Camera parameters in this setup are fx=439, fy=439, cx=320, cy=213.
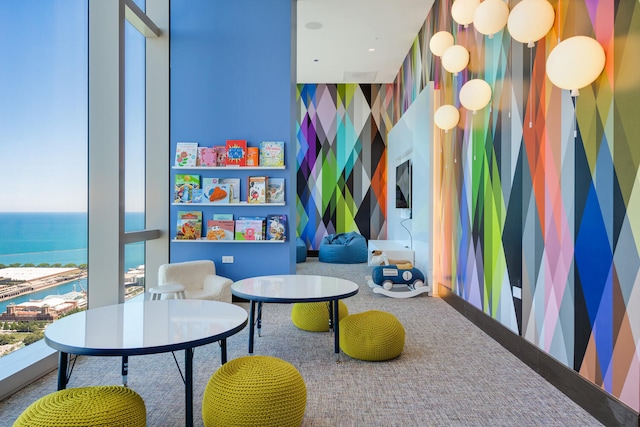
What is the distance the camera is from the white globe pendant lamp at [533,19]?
2615 millimetres

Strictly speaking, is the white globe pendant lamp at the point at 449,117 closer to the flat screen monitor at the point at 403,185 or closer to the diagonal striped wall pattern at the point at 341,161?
the flat screen monitor at the point at 403,185

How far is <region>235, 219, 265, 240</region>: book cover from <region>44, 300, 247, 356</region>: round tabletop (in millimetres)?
2244

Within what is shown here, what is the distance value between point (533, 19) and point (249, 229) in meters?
3.36

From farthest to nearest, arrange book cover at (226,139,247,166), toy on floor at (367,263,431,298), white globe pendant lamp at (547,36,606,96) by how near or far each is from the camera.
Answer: toy on floor at (367,263,431,298)
book cover at (226,139,247,166)
white globe pendant lamp at (547,36,606,96)

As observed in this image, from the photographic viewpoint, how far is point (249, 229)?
16.1ft

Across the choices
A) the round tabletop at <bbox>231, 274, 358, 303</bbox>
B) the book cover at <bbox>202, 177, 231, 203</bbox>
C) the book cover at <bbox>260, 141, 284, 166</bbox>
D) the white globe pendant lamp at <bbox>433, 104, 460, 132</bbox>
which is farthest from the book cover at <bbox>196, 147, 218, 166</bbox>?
the white globe pendant lamp at <bbox>433, 104, 460, 132</bbox>

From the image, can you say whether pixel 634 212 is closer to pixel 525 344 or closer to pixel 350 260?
pixel 525 344

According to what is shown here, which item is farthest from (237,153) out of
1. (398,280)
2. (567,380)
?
(567,380)

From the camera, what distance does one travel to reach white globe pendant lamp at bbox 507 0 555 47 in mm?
2615

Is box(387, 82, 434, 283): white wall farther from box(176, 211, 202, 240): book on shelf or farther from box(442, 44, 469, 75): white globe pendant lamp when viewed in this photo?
box(176, 211, 202, 240): book on shelf

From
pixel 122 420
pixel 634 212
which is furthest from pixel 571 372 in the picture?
pixel 122 420

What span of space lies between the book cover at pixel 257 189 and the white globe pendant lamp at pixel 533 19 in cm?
296

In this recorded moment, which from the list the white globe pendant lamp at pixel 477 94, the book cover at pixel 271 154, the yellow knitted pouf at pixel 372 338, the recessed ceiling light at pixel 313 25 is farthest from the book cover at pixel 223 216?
the recessed ceiling light at pixel 313 25

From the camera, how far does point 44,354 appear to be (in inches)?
111
